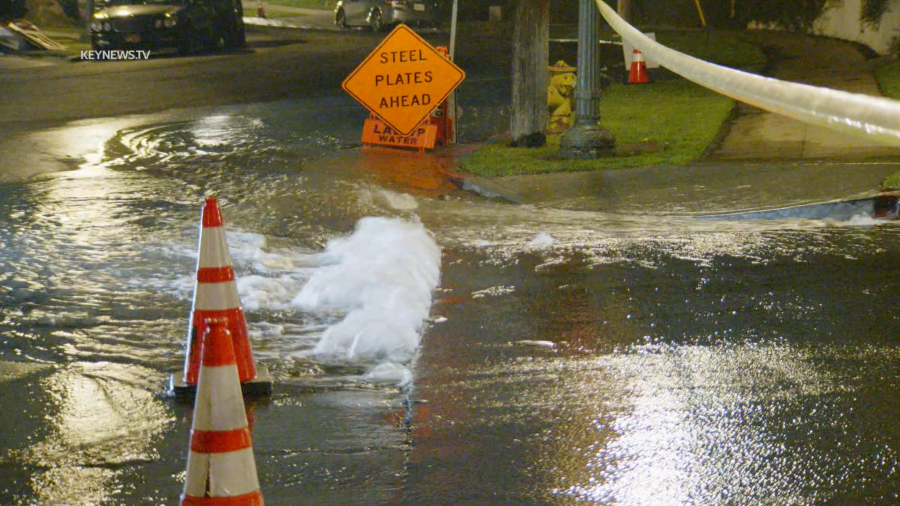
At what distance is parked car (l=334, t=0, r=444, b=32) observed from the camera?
37.4 metres

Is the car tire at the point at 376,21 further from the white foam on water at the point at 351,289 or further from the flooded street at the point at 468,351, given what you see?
the white foam on water at the point at 351,289

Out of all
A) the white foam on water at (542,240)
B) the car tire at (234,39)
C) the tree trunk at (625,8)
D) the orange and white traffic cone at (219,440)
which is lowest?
the white foam on water at (542,240)

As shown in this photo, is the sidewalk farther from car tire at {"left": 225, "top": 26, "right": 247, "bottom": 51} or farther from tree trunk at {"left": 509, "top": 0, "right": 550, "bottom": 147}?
car tire at {"left": 225, "top": 26, "right": 247, "bottom": 51}

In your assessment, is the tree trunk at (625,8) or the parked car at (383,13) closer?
the tree trunk at (625,8)

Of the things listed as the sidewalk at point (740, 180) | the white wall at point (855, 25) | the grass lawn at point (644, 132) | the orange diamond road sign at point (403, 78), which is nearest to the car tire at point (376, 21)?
the white wall at point (855, 25)

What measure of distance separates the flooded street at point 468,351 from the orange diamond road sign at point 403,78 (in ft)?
→ 9.93

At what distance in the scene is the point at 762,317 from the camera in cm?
645

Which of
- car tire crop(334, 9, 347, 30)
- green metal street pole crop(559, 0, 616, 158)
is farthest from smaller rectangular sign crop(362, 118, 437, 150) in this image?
car tire crop(334, 9, 347, 30)

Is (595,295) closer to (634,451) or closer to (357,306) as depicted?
(357,306)

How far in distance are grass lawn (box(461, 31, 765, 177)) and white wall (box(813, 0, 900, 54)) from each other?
3675 millimetres

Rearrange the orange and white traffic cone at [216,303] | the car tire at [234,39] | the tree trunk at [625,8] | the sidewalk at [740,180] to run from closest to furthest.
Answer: the orange and white traffic cone at [216,303] → the sidewalk at [740,180] → the tree trunk at [625,8] → the car tire at [234,39]

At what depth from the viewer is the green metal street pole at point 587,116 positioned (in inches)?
476

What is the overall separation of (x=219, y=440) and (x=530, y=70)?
34.0 feet

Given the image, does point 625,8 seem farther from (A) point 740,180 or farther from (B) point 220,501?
(B) point 220,501
